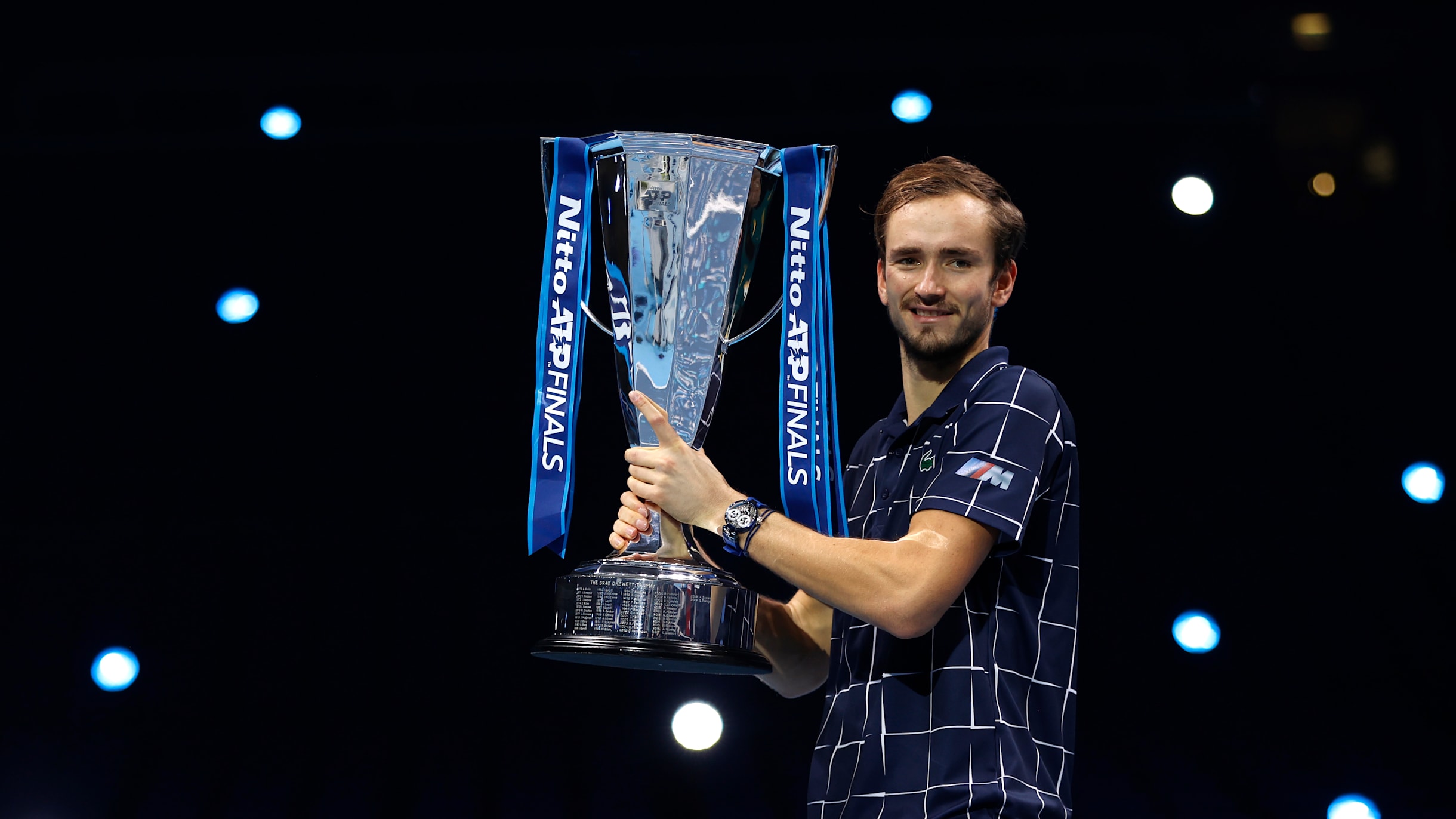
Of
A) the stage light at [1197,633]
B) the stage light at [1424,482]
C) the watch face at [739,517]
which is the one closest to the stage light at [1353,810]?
the stage light at [1197,633]

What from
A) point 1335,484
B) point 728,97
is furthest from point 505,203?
point 1335,484

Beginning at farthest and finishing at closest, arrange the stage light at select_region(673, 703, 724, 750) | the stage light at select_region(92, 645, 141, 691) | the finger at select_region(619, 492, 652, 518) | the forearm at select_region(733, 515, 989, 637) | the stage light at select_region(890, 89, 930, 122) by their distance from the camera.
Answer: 1. the stage light at select_region(890, 89, 930, 122)
2. the stage light at select_region(92, 645, 141, 691)
3. the stage light at select_region(673, 703, 724, 750)
4. the finger at select_region(619, 492, 652, 518)
5. the forearm at select_region(733, 515, 989, 637)

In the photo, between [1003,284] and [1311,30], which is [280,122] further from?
[1311,30]

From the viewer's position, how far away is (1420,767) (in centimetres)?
238

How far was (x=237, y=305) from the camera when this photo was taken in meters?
2.80

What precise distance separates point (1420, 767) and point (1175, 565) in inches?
22.5

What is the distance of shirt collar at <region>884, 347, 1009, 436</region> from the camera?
4.57 feet

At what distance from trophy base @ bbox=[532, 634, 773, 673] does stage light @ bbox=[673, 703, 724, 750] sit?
116cm

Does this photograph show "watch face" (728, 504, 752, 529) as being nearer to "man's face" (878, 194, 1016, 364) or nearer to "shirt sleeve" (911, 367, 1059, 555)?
"shirt sleeve" (911, 367, 1059, 555)

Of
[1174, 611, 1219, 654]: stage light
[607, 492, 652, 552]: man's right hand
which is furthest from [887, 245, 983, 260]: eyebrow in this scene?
[1174, 611, 1219, 654]: stage light

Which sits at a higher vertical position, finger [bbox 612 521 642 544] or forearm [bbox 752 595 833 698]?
finger [bbox 612 521 642 544]

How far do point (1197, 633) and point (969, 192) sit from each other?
150cm

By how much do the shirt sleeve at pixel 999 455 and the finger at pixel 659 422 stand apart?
265mm

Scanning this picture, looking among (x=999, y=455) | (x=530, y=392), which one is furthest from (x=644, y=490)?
(x=530, y=392)
